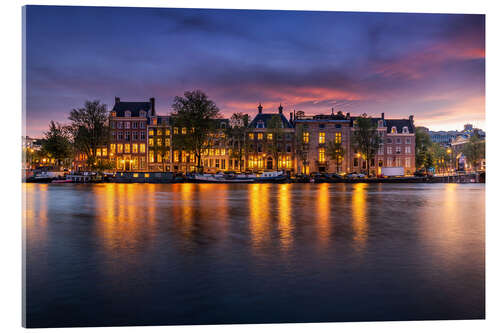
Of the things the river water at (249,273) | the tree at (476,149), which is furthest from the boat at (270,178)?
the river water at (249,273)

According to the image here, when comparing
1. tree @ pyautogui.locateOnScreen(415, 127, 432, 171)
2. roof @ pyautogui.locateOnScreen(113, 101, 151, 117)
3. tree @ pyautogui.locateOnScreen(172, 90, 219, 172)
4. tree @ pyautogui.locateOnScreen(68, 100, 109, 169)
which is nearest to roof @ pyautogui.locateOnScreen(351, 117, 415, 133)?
tree @ pyautogui.locateOnScreen(415, 127, 432, 171)

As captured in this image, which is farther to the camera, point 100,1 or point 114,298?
point 100,1

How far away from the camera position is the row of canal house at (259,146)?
59.0 meters

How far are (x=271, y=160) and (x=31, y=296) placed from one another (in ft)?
176

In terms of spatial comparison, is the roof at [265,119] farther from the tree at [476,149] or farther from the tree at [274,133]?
the tree at [476,149]

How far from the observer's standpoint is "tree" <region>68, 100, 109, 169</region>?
42.6m

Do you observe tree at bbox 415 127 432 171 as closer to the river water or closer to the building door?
the building door

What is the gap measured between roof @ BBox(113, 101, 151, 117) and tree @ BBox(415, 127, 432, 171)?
146ft

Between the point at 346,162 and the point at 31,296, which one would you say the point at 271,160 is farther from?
the point at 31,296

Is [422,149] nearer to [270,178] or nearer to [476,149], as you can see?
[270,178]

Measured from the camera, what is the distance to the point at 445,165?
6588 cm

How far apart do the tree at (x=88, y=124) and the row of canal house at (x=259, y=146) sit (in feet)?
43.6
